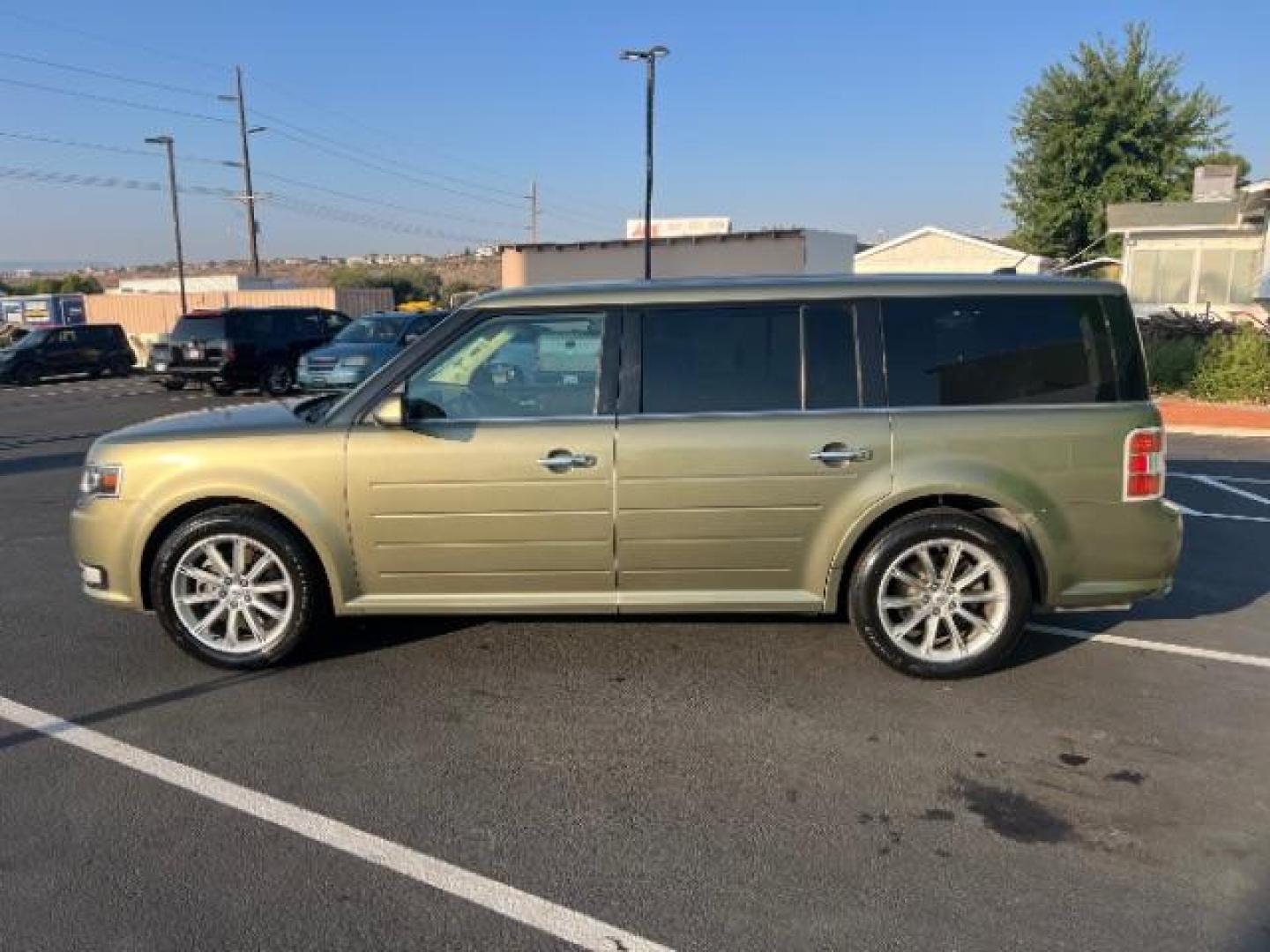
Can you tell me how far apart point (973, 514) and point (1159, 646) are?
4.47 feet

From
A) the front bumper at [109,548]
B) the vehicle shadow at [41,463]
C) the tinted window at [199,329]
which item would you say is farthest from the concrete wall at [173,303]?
the front bumper at [109,548]

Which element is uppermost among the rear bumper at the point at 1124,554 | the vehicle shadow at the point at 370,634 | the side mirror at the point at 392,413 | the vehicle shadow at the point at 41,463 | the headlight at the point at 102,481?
the side mirror at the point at 392,413

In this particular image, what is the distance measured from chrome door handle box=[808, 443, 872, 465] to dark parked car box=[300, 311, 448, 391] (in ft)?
41.6

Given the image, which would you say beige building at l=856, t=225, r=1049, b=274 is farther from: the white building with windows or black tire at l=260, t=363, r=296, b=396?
black tire at l=260, t=363, r=296, b=396

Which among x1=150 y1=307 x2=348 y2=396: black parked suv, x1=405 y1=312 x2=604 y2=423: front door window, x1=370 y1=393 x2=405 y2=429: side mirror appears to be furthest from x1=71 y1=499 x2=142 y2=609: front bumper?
x1=150 y1=307 x2=348 y2=396: black parked suv

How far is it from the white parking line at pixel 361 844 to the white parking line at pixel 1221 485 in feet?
25.4

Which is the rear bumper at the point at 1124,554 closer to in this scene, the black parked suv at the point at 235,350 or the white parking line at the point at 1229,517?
the white parking line at the point at 1229,517

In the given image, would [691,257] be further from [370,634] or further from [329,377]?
[370,634]

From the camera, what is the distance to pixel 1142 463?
13.8 ft

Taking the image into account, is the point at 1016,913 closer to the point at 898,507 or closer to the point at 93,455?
the point at 898,507

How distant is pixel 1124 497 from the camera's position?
421 cm

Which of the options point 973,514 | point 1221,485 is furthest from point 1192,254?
point 973,514

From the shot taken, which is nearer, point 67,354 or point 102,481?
point 102,481

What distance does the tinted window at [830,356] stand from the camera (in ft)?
14.0
